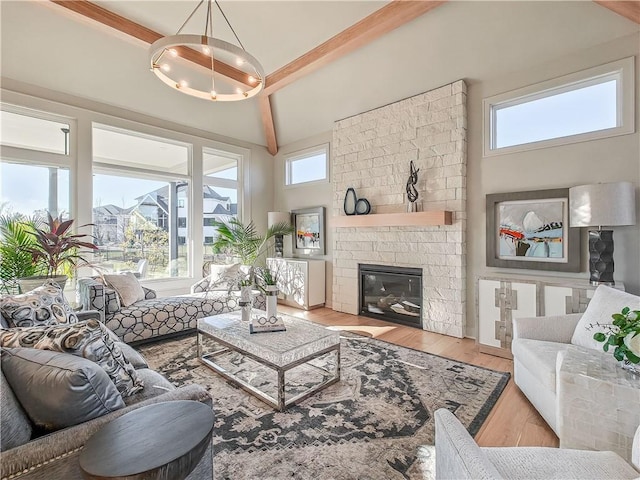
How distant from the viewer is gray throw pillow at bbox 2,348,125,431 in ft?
3.48

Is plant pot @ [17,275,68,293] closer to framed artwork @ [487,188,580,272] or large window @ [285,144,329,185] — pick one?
large window @ [285,144,329,185]

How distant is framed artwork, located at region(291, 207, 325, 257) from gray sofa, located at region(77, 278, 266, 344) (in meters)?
1.96

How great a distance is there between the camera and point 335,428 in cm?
197

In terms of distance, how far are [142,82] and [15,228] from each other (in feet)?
7.93

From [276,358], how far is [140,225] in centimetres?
380

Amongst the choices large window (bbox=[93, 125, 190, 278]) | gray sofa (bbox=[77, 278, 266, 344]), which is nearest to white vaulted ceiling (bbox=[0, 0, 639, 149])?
large window (bbox=[93, 125, 190, 278])

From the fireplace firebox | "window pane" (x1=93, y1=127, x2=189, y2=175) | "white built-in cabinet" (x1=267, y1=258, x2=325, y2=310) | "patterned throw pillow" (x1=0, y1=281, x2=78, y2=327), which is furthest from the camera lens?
"white built-in cabinet" (x1=267, y1=258, x2=325, y2=310)

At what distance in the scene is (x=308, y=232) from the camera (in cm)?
572

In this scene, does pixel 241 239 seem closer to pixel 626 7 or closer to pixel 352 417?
pixel 352 417

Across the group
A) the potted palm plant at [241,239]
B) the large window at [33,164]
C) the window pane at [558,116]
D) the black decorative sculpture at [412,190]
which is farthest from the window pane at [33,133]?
the window pane at [558,116]

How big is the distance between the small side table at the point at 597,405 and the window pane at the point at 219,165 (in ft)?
18.2

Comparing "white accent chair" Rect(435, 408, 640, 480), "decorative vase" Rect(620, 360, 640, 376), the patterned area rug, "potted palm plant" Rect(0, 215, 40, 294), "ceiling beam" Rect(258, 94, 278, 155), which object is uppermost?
"ceiling beam" Rect(258, 94, 278, 155)

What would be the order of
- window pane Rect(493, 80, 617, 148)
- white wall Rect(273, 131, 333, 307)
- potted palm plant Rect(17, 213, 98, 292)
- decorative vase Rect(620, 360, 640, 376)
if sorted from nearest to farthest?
1. decorative vase Rect(620, 360, 640, 376)
2. window pane Rect(493, 80, 617, 148)
3. potted palm plant Rect(17, 213, 98, 292)
4. white wall Rect(273, 131, 333, 307)

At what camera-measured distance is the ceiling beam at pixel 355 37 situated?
310cm
